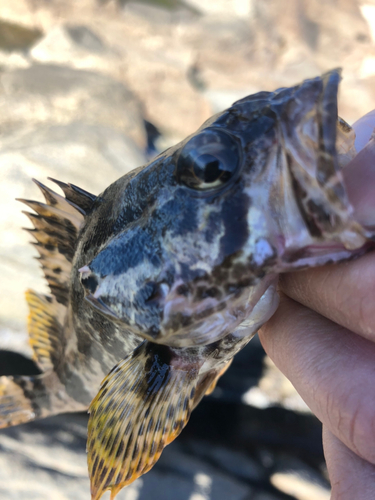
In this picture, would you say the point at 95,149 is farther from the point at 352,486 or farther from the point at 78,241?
the point at 352,486

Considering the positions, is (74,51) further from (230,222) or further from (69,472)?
(230,222)

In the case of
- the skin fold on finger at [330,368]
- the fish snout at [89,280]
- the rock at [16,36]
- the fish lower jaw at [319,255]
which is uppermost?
the rock at [16,36]

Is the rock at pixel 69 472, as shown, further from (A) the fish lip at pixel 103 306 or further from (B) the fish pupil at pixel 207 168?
(B) the fish pupil at pixel 207 168

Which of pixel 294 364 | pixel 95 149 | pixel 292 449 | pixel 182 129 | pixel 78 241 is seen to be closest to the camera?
pixel 294 364

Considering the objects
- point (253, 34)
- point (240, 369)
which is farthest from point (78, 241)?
point (253, 34)

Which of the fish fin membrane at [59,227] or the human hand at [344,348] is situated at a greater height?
the fish fin membrane at [59,227]

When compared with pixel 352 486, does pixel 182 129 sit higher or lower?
higher

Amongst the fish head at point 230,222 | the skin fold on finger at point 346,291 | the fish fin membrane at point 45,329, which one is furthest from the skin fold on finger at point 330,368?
the fish fin membrane at point 45,329

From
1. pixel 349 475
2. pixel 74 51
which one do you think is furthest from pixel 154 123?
pixel 349 475
